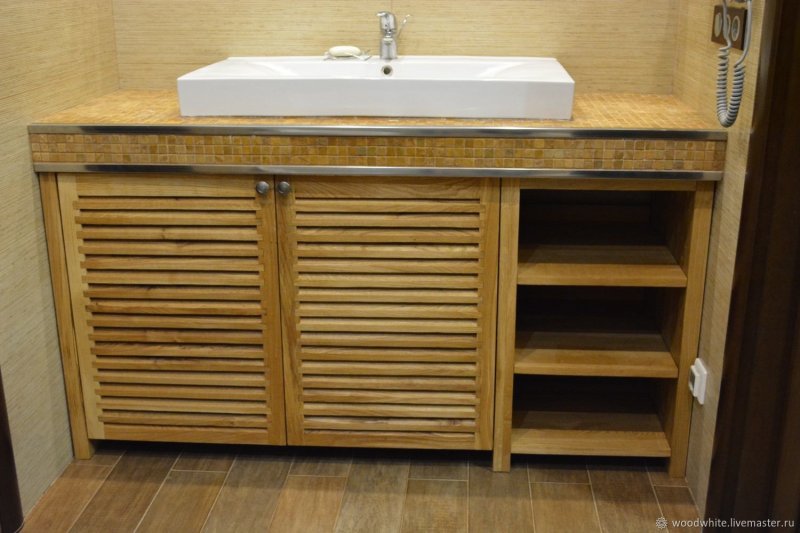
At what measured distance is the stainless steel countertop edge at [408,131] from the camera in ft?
6.39

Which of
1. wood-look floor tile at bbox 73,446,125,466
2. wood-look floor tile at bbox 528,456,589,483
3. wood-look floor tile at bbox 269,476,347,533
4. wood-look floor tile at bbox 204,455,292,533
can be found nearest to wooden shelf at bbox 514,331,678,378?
wood-look floor tile at bbox 528,456,589,483

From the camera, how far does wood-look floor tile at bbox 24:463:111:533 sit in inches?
80.1

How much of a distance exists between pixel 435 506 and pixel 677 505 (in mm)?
559

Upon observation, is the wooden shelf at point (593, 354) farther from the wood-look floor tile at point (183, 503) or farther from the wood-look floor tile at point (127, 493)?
the wood-look floor tile at point (127, 493)

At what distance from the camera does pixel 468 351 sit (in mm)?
2145

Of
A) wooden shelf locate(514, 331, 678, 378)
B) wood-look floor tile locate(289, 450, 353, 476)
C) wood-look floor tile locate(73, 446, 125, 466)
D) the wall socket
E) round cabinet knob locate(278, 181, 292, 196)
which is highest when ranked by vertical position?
the wall socket

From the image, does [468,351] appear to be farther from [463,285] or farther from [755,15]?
[755,15]

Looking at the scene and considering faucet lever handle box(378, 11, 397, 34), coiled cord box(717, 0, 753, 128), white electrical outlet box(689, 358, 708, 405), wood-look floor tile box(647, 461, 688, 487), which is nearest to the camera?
coiled cord box(717, 0, 753, 128)

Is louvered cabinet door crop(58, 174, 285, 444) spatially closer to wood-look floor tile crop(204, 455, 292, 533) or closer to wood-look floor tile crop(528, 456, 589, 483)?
wood-look floor tile crop(204, 455, 292, 533)

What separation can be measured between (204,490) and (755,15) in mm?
1587

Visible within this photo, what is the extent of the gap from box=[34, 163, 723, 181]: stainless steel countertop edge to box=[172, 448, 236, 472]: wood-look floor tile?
2.43ft

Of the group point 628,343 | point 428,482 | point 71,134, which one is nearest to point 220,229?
point 71,134

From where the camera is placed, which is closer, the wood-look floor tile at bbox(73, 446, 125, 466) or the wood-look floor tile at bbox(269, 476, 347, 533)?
the wood-look floor tile at bbox(269, 476, 347, 533)

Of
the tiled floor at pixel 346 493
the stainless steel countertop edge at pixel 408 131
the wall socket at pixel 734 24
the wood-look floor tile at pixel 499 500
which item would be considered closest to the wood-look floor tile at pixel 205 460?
the tiled floor at pixel 346 493
